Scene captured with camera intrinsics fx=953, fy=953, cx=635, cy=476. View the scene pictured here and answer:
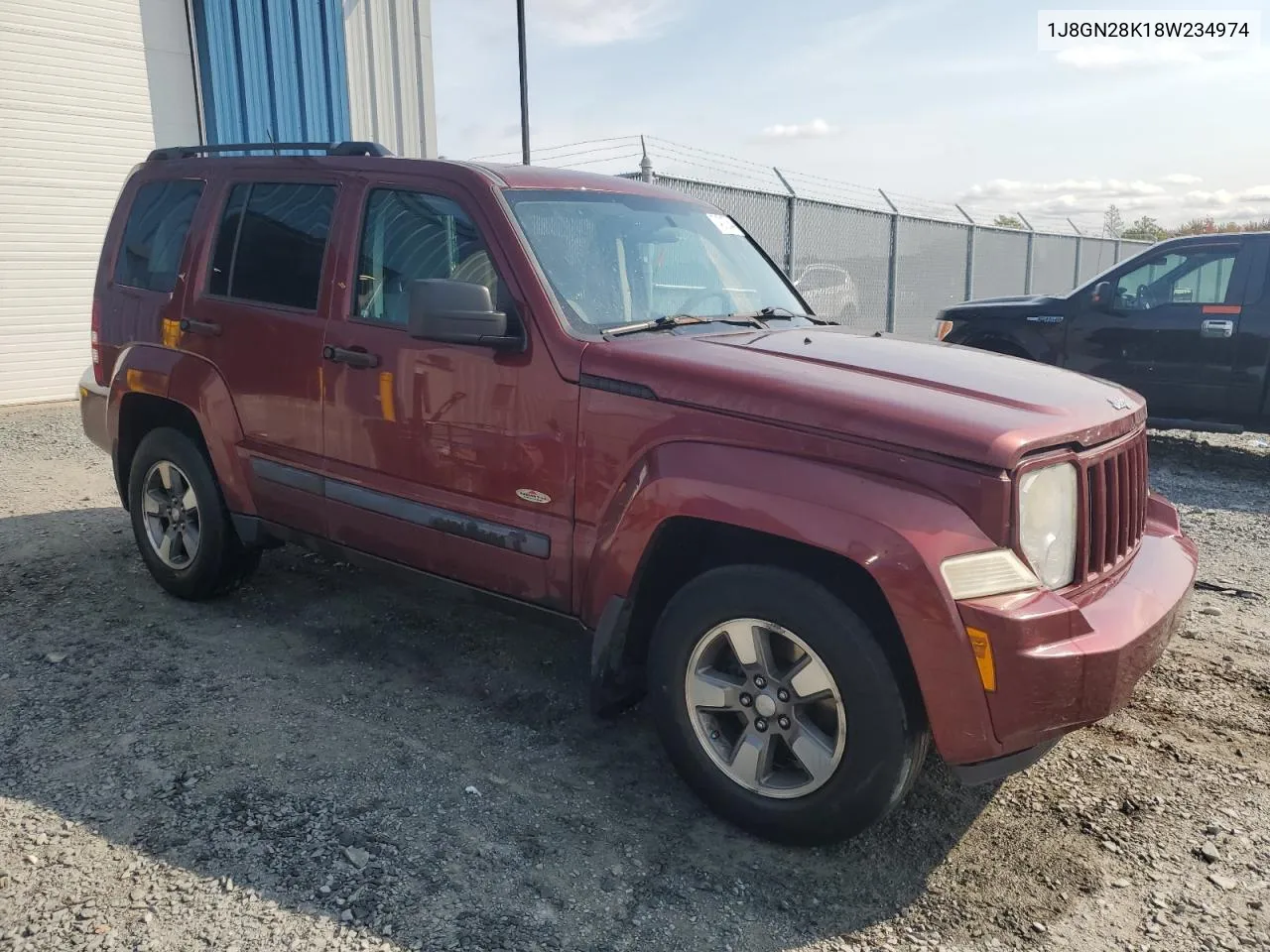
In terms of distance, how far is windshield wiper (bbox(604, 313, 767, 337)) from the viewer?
331 cm

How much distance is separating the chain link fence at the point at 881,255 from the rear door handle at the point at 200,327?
5674 mm

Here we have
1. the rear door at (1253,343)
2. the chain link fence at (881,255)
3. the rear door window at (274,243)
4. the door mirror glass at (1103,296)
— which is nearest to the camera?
the rear door window at (274,243)

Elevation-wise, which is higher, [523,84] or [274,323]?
[523,84]

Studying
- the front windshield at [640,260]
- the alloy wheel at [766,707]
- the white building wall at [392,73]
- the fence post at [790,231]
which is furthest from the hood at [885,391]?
the white building wall at [392,73]

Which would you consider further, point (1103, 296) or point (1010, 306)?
point (1010, 306)

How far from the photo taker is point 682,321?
11.4 feet

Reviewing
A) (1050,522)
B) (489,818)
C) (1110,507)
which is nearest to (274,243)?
(489,818)

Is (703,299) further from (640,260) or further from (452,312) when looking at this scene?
(452,312)

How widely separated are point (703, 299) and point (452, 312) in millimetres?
1140

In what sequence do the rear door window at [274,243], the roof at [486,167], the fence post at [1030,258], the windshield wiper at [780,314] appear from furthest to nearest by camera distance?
1. the fence post at [1030,258]
2. the rear door window at [274,243]
3. the windshield wiper at [780,314]
4. the roof at [486,167]

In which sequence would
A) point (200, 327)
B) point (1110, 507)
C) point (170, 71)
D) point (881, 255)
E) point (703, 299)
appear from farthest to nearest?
point (881, 255) → point (170, 71) → point (200, 327) → point (703, 299) → point (1110, 507)

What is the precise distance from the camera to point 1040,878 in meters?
2.71

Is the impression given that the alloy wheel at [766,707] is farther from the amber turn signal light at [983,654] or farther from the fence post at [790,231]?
the fence post at [790,231]

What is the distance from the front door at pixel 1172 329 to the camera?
793 centimetres
